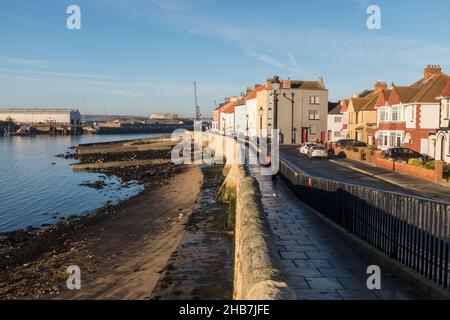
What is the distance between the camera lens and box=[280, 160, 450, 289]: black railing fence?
8.30 m

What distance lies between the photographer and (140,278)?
15.5 metres

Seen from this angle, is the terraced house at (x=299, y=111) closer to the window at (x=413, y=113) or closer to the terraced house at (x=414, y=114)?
the terraced house at (x=414, y=114)

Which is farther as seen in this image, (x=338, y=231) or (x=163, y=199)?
(x=163, y=199)

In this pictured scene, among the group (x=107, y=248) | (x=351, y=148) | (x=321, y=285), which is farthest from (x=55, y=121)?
(x=321, y=285)

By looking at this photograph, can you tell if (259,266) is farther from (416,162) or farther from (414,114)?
(414,114)

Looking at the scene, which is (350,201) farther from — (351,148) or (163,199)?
(351,148)

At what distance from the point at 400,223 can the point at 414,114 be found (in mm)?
33760

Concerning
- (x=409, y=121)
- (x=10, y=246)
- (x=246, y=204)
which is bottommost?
(x=10, y=246)

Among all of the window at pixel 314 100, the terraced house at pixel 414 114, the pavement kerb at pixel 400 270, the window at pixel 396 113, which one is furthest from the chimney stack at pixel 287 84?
the pavement kerb at pixel 400 270

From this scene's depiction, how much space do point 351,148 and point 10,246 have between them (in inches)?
1358

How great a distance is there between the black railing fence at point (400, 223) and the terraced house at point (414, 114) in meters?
28.2

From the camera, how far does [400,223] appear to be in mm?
9781

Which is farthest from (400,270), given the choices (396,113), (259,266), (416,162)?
(396,113)

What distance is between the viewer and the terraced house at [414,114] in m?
38.8
